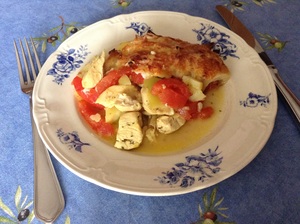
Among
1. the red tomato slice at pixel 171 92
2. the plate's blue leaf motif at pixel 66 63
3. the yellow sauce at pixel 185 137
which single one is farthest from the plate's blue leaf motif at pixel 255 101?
the plate's blue leaf motif at pixel 66 63

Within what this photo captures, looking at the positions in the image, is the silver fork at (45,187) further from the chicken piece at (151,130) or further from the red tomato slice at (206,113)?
the red tomato slice at (206,113)

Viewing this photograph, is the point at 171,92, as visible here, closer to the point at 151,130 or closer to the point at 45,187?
the point at 151,130

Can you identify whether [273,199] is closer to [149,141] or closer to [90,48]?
[149,141]

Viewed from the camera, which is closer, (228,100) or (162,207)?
(162,207)

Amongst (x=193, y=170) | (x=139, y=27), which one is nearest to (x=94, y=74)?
(x=139, y=27)

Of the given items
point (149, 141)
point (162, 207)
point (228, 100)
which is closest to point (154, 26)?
point (228, 100)

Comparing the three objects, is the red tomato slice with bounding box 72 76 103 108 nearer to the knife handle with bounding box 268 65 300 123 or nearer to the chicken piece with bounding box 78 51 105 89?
the chicken piece with bounding box 78 51 105 89
